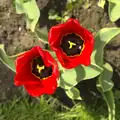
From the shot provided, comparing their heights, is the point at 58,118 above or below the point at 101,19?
below

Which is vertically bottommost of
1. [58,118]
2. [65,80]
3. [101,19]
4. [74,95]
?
[58,118]

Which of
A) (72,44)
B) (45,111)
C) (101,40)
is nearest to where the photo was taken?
(72,44)

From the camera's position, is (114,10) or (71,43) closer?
(71,43)

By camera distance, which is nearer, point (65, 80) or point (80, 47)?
point (80, 47)

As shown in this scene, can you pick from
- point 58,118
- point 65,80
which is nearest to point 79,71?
point 65,80

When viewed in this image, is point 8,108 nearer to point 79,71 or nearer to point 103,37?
point 79,71

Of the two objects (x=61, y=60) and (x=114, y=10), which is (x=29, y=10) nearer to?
(x=114, y=10)

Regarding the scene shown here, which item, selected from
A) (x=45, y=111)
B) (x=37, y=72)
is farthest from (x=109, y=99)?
(x=37, y=72)

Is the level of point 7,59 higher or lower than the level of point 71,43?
lower
